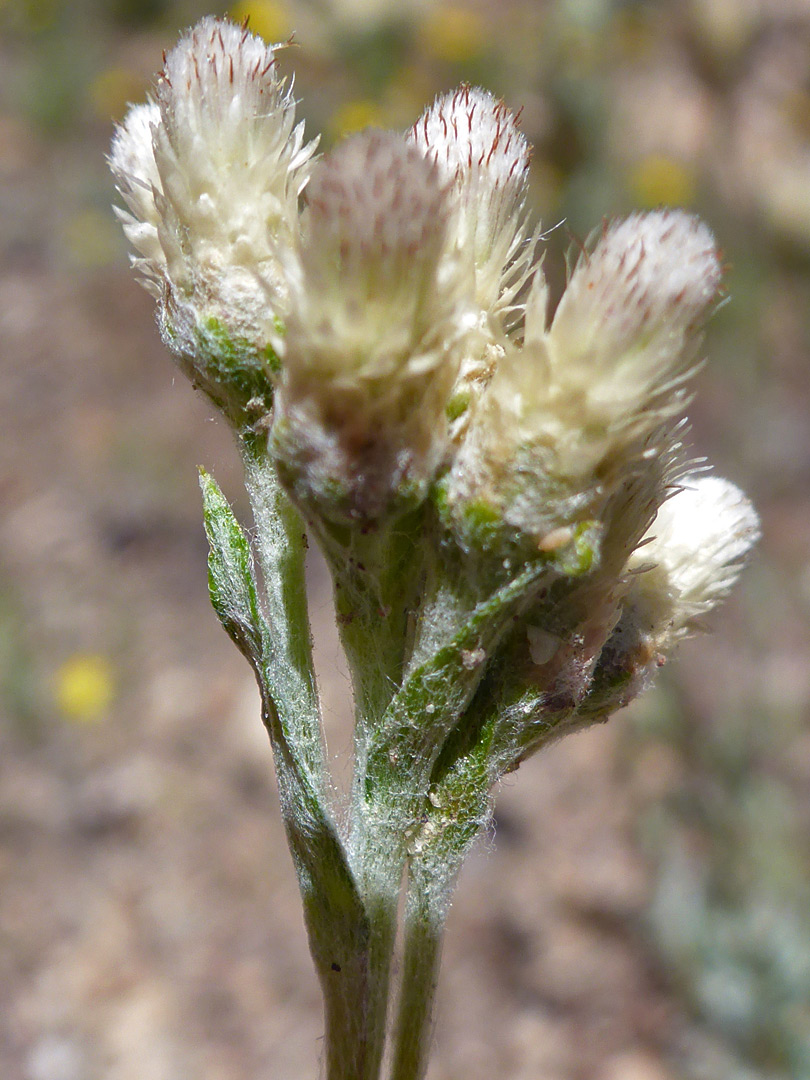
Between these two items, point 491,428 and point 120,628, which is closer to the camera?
point 491,428

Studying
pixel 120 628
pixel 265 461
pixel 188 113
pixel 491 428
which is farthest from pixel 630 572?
pixel 120 628

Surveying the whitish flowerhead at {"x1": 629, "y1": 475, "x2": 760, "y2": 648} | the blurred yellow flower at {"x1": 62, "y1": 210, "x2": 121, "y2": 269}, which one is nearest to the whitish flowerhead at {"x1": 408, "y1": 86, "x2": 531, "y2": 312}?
the whitish flowerhead at {"x1": 629, "y1": 475, "x2": 760, "y2": 648}

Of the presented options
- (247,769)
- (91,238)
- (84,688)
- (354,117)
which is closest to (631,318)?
(247,769)

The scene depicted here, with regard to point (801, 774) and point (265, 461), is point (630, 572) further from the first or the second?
point (801, 774)

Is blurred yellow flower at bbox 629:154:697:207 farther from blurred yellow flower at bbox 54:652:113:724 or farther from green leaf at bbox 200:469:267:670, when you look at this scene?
green leaf at bbox 200:469:267:670

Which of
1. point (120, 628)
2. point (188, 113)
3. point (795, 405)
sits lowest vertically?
point (188, 113)

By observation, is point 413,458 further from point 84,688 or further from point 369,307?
point 84,688

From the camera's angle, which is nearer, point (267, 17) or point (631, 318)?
point (631, 318)
